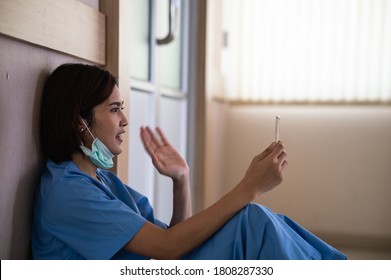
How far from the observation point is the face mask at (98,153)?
3.89 ft

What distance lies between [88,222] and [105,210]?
4 cm

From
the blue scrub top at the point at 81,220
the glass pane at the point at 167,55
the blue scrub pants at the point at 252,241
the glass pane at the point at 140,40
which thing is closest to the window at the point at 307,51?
the glass pane at the point at 167,55

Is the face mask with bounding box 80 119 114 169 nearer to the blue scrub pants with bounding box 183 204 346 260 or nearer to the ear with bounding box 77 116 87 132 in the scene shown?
the ear with bounding box 77 116 87 132

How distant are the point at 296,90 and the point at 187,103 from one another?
81cm

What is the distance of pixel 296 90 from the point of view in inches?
125

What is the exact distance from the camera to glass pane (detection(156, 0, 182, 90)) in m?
2.31

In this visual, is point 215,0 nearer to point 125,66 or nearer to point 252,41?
point 252,41

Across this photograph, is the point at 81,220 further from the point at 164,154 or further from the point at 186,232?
the point at 164,154

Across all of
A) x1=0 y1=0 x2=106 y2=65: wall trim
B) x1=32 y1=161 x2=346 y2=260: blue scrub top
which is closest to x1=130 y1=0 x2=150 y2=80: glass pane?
x1=0 y1=0 x2=106 y2=65: wall trim

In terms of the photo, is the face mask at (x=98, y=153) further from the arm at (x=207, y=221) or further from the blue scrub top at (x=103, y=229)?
the arm at (x=207, y=221)

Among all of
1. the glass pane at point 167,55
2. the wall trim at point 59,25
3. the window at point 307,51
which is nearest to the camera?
the wall trim at point 59,25

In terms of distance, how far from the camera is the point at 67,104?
114 centimetres

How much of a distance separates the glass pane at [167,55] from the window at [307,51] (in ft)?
2.06

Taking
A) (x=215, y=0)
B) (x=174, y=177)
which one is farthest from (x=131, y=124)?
(x=215, y=0)
